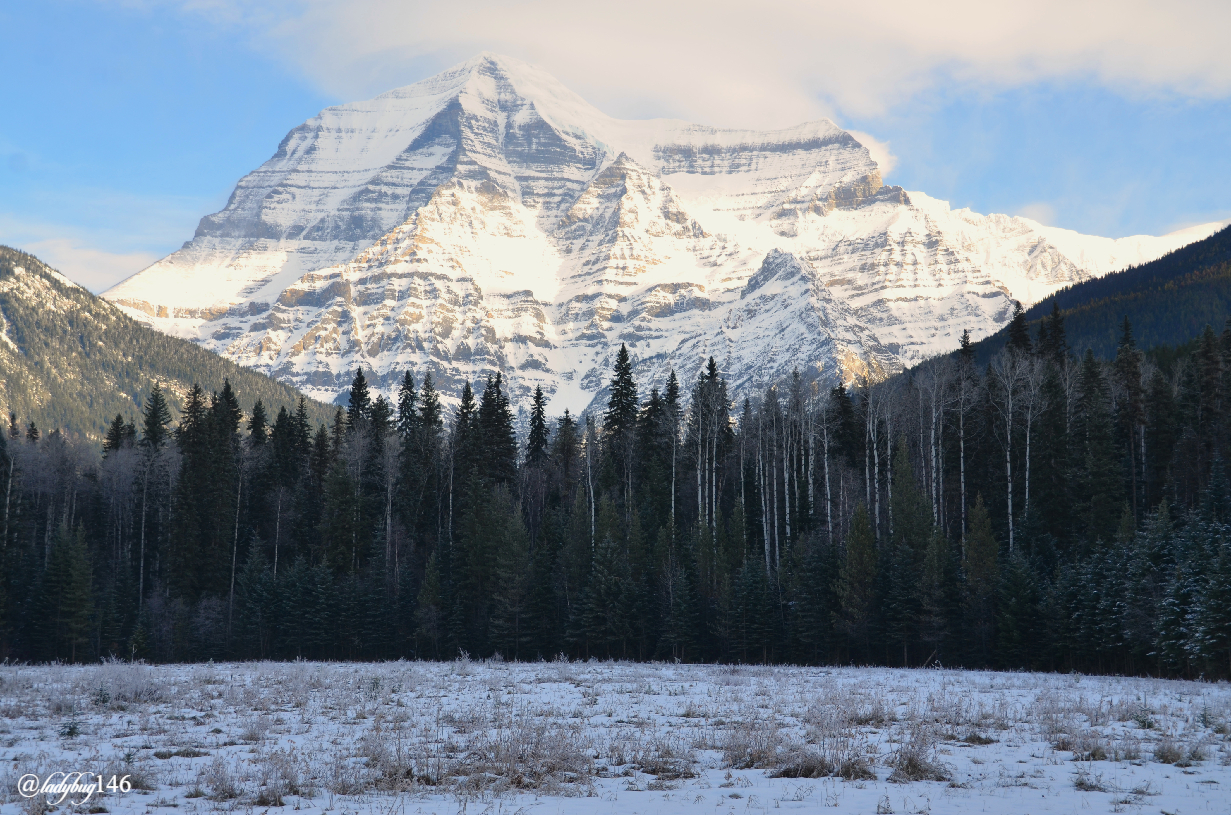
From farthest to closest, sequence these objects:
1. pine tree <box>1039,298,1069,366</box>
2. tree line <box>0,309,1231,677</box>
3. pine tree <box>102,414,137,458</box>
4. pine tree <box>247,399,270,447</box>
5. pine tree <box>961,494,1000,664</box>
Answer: pine tree <box>102,414,137,458</box> < pine tree <box>247,399,270,447</box> < pine tree <box>1039,298,1069,366</box> < pine tree <box>961,494,1000,664</box> < tree line <box>0,309,1231,677</box>

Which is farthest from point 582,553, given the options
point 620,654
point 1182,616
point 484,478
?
point 1182,616

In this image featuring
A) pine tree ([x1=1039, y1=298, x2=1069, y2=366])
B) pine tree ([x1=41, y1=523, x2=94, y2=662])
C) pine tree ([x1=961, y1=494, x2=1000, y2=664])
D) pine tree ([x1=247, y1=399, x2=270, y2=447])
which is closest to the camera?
pine tree ([x1=961, y1=494, x2=1000, y2=664])

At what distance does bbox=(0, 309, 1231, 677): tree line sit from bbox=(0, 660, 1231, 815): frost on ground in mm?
27070

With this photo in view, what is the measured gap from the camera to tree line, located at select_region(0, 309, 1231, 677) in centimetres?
5144

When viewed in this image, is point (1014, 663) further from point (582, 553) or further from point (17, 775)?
point (17, 775)

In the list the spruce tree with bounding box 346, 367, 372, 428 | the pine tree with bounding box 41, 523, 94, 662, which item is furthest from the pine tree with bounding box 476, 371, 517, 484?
the pine tree with bounding box 41, 523, 94, 662

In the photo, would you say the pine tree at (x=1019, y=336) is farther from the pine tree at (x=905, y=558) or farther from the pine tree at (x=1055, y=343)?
the pine tree at (x=905, y=558)

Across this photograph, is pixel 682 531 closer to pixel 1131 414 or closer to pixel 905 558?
pixel 905 558

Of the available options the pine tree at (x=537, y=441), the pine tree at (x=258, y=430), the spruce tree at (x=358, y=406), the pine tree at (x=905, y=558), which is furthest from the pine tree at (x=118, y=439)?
the pine tree at (x=905, y=558)

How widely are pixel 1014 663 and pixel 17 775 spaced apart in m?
46.9

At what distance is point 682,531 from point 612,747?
55.5 meters

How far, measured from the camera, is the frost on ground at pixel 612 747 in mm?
11531

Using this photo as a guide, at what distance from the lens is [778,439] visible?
259 feet

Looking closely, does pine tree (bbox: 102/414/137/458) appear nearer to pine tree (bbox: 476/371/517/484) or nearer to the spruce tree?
the spruce tree
